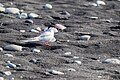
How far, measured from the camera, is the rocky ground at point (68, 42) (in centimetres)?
471

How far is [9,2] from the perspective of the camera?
802 centimetres

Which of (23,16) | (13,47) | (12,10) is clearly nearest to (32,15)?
(23,16)

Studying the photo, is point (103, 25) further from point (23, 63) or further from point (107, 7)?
point (23, 63)

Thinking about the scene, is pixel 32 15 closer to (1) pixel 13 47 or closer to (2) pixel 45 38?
(2) pixel 45 38

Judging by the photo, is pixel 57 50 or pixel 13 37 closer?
pixel 57 50

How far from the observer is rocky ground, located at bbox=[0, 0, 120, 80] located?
4714mm

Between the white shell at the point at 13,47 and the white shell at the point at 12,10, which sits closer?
the white shell at the point at 13,47

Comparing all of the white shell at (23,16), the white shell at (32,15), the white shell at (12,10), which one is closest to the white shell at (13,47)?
the white shell at (23,16)

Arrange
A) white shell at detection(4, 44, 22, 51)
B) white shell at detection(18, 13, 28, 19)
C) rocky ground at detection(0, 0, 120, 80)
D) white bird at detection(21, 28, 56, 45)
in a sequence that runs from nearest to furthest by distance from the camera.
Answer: rocky ground at detection(0, 0, 120, 80) → white shell at detection(4, 44, 22, 51) → white bird at detection(21, 28, 56, 45) → white shell at detection(18, 13, 28, 19)

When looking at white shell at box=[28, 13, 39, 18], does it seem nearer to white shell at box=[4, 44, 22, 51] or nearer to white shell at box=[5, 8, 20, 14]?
white shell at box=[5, 8, 20, 14]

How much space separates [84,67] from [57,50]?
67 centimetres

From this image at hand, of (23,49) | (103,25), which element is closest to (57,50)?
(23,49)

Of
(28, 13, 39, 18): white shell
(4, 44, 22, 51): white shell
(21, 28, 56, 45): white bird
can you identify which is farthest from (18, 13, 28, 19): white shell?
(4, 44, 22, 51): white shell

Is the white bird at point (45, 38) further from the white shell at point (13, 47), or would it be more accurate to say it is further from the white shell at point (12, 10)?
the white shell at point (12, 10)
